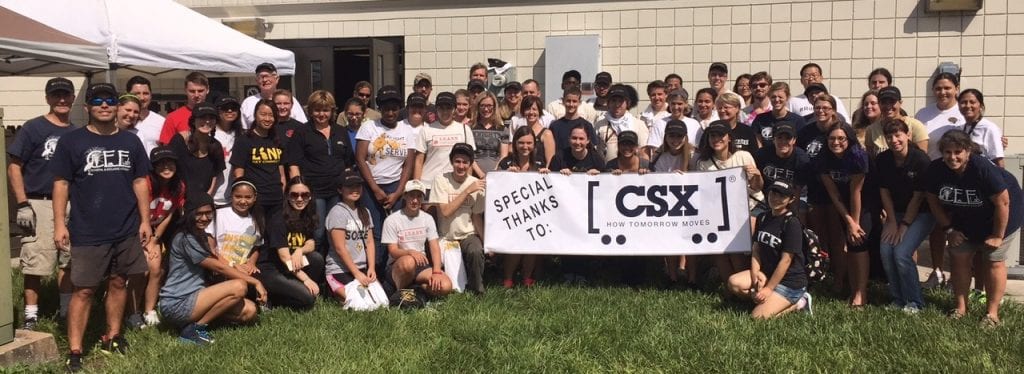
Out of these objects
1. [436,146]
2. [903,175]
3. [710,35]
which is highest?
[710,35]

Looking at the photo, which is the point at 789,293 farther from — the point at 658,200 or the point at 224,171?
the point at 224,171

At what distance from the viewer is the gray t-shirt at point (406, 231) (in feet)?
21.0

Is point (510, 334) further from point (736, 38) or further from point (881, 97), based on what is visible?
point (736, 38)

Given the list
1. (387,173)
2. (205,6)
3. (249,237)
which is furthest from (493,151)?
(205,6)

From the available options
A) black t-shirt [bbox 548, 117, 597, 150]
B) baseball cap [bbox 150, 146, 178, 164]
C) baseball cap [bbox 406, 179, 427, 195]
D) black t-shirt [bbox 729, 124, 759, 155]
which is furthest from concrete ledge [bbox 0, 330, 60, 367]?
black t-shirt [bbox 729, 124, 759, 155]

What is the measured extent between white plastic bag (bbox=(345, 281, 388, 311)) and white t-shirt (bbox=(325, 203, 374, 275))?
0.26 m

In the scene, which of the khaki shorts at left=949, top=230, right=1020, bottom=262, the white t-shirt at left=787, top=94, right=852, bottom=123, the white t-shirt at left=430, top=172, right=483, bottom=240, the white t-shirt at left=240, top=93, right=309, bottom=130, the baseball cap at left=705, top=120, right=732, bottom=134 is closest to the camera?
the khaki shorts at left=949, top=230, right=1020, bottom=262

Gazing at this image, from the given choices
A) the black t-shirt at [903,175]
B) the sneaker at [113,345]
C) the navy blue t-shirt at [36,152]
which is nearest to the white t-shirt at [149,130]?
the navy blue t-shirt at [36,152]

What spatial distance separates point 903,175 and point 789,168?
0.85 m

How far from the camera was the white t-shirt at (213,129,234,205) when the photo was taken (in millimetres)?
6312

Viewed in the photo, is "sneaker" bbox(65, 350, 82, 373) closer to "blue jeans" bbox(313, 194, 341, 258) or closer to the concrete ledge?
the concrete ledge

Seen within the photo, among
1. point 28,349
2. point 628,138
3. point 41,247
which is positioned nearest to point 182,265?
point 28,349

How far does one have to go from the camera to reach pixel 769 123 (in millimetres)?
7141

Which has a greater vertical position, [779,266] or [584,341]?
[779,266]
